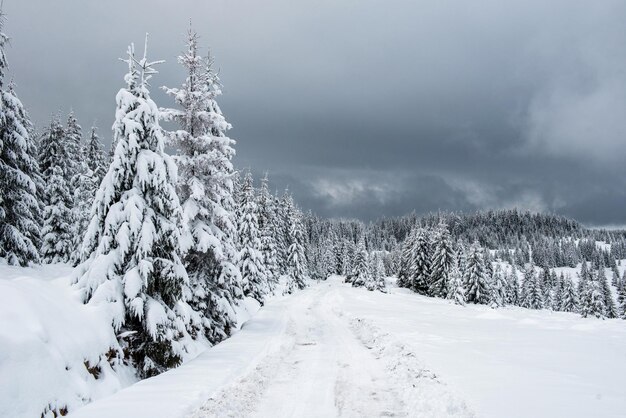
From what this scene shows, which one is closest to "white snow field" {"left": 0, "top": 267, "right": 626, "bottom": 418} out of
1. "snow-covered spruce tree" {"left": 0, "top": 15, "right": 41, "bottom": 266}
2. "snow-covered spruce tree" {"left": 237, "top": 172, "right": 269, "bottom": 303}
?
"snow-covered spruce tree" {"left": 0, "top": 15, "right": 41, "bottom": 266}

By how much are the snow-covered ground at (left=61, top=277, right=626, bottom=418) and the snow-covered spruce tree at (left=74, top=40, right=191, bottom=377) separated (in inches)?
56.3

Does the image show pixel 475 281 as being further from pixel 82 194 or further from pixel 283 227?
pixel 82 194

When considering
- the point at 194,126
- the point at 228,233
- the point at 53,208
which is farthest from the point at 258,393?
the point at 53,208

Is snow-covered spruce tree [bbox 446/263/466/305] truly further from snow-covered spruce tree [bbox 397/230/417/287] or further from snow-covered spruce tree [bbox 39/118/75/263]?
snow-covered spruce tree [bbox 39/118/75/263]

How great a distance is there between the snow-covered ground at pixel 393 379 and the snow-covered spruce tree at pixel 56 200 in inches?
1117

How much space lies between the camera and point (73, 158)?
131 feet

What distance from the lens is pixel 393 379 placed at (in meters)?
9.77

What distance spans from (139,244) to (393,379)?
812 cm

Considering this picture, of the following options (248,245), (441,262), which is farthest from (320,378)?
(441,262)

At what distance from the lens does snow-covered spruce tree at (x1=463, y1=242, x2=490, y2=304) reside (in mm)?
55219

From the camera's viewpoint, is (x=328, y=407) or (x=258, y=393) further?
(x=258, y=393)

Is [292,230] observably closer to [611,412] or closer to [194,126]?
[194,126]

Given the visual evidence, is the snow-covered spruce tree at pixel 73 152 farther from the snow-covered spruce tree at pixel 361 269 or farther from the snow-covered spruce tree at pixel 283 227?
the snow-covered spruce tree at pixel 361 269

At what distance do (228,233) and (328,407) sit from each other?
41.0 ft
